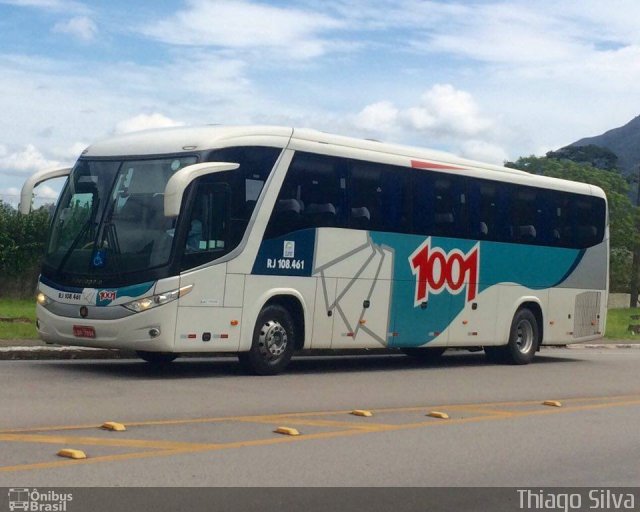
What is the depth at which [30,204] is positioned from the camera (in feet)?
54.8

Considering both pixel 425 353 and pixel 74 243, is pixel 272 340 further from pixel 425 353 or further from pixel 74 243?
pixel 425 353

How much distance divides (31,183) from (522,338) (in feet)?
32.3

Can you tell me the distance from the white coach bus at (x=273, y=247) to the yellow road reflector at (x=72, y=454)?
5.69m

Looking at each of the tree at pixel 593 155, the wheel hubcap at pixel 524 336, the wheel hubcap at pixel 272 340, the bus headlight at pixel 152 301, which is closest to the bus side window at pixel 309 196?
the wheel hubcap at pixel 272 340

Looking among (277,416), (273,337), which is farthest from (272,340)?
(277,416)

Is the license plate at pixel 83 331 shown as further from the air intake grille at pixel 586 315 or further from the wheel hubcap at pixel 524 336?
Answer: the air intake grille at pixel 586 315

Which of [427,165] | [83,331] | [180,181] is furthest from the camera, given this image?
[427,165]

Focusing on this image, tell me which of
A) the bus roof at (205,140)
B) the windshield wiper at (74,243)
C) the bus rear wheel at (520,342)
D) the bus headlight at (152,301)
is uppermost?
the bus roof at (205,140)

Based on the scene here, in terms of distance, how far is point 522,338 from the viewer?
73.7 feet

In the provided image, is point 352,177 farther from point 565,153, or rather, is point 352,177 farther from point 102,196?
point 565,153

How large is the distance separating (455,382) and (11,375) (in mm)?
6392

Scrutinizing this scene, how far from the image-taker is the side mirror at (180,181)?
14430 mm

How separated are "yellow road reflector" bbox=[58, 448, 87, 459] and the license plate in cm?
659
